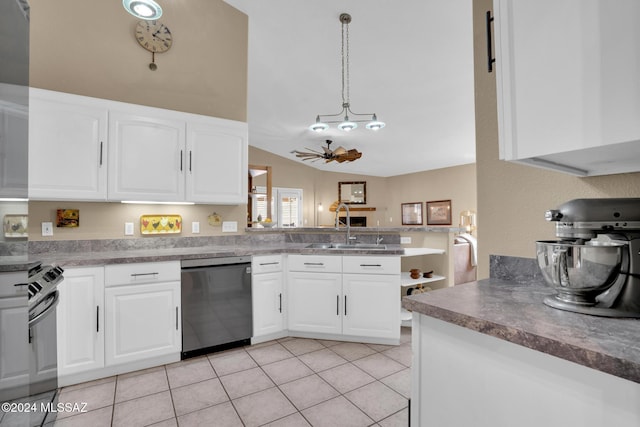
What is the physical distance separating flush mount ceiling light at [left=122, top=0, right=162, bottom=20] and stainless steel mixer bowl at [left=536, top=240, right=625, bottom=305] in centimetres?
271

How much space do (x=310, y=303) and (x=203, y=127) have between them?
1.91 m

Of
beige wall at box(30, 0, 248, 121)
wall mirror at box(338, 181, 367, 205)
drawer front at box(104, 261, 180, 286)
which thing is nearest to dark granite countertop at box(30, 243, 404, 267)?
drawer front at box(104, 261, 180, 286)

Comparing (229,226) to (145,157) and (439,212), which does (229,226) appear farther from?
(439,212)

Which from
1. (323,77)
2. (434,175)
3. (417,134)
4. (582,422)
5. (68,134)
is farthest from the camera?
(434,175)

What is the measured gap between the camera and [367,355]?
2.43 metres

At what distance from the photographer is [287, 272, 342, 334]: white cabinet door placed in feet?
8.72

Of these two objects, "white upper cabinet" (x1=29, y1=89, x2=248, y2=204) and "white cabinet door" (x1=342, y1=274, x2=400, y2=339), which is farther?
"white cabinet door" (x1=342, y1=274, x2=400, y2=339)

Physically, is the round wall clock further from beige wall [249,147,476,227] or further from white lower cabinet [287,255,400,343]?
beige wall [249,147,476,227]

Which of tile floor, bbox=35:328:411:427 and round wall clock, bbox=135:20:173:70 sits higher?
round wall clock, bbox=135:20:173:70

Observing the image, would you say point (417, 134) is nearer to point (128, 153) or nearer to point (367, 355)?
point (367, 355)

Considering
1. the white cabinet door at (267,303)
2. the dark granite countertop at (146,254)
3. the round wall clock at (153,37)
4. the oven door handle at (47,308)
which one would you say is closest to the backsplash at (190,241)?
the dark granite countertop at (146,254)

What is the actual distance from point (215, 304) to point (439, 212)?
755cm

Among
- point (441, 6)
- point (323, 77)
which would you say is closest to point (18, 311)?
point (441, 6)

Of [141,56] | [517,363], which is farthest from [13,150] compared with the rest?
[141,56]
